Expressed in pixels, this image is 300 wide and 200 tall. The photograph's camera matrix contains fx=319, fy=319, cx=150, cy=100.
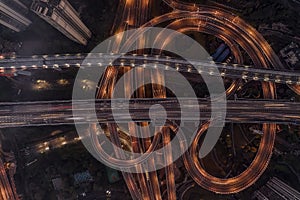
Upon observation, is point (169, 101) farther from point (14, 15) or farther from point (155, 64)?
point (14, 15)

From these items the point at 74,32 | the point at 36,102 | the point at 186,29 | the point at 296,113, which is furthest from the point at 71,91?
the point at 296,113

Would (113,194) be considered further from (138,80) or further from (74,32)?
(74,32)

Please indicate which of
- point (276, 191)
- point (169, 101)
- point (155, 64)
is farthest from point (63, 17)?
point (276, 191)

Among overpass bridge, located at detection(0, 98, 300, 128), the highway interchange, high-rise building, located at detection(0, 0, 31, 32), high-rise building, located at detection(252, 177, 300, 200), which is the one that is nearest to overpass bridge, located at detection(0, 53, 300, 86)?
the highway interchange

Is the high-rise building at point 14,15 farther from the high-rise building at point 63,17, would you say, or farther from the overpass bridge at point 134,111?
the overpass bridge at point 134,111

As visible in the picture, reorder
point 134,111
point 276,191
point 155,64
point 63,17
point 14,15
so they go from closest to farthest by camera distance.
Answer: point 63,17, point 14,15, point 276,191, point 155,64, point 134,111

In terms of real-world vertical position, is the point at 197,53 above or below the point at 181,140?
above
